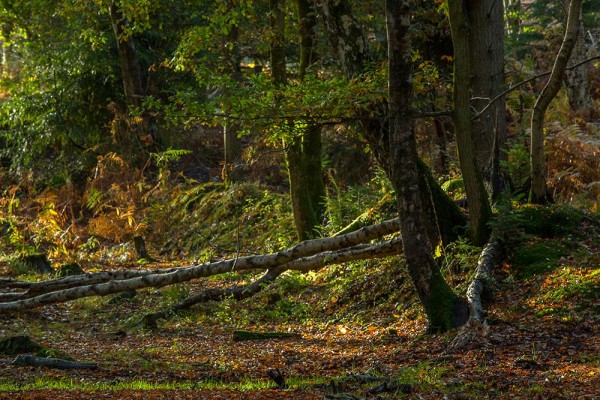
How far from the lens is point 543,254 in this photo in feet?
31.5

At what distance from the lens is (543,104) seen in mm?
10141

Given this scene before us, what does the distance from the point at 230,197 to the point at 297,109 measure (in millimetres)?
9339

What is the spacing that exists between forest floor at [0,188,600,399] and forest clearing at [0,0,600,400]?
40mm

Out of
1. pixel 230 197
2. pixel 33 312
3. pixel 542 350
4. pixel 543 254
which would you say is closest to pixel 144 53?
pixel 230 197

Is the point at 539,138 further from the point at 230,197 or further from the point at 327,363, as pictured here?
the point at 230,197

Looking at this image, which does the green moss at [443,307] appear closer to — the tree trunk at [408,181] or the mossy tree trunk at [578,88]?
the tree trunk at [408,181]

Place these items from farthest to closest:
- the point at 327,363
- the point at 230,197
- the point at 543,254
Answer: the point at 230,197 → the point at 543,254 → the point at 327,363

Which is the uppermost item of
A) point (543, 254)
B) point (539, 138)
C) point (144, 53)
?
point (144, 53)

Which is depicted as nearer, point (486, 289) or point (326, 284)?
point (486, 289)

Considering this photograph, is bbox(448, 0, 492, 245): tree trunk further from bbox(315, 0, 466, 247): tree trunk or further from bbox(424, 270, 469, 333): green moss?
bbox(424, 270, 469, 333): green moss

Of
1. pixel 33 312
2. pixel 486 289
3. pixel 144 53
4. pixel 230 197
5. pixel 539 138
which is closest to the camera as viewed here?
pixel 486 289

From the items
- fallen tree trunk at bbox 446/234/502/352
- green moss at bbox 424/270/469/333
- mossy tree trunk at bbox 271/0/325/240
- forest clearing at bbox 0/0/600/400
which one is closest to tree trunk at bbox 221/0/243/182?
forest clearing at bbox 0/0/600/400

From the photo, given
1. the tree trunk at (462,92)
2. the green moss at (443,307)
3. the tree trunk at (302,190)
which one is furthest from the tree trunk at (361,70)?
the tree trunk at (302,190)

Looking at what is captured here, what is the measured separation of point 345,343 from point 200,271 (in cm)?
265
